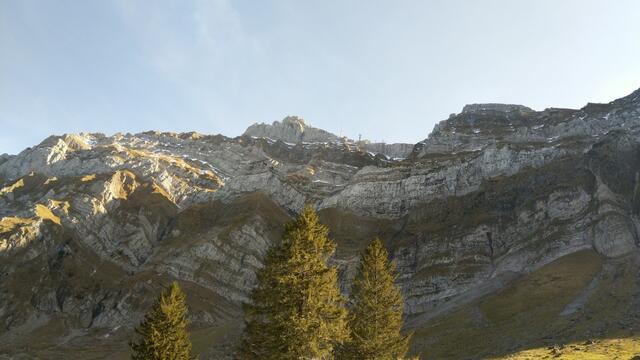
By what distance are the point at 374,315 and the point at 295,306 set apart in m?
9.58

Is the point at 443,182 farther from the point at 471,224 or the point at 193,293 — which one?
the point at 193,293

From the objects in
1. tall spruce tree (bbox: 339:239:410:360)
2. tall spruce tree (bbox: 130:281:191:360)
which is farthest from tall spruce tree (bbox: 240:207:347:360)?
tall spruce tree (bbox: 130:281:191:360)

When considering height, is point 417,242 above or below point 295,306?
below

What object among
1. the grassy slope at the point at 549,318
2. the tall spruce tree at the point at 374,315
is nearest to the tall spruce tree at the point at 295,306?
the tall spruce tree at the point at 374,315

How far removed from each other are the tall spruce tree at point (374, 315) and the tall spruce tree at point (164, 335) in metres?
10.5

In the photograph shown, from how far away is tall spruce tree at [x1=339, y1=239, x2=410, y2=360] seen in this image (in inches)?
1377

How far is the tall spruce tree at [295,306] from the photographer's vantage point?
2716 centimetres

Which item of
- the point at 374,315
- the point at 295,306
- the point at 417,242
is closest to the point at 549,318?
the point at 417,242

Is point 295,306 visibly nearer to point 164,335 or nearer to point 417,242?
point 164,335

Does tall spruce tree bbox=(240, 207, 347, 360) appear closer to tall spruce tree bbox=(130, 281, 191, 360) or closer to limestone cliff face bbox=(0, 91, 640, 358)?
tall spruce tree bbox=(130, 281, 191, 360)

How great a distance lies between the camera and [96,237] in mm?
199000

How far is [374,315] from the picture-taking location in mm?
35781

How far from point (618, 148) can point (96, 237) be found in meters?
178

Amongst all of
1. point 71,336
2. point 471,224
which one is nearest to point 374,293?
point 471,224
